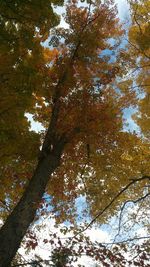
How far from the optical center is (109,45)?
1203 cm

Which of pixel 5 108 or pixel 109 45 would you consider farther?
pixel 109 45

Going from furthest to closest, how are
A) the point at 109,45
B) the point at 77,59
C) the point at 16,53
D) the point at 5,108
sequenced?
the point at 109,45 → the point at 77,59 → the point at 16,53 → the point at 5,108

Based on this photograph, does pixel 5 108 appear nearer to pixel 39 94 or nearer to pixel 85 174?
pixel 39 94

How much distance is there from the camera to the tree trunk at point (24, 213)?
23.4 feet

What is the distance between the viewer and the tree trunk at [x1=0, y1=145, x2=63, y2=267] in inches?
280

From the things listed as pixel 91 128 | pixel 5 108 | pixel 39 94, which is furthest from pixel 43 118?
pixel 5 108

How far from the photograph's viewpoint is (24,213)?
7.86m

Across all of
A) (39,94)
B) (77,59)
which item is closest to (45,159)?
(39,94)

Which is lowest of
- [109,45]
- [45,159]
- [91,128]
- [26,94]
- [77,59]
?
[45,159]

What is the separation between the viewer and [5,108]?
28.6ft

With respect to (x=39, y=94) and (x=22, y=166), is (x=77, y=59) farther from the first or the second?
(x=22, y=166)

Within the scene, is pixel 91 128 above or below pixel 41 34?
below

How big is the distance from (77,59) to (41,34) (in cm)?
131

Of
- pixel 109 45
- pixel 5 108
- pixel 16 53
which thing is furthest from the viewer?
pixel 109 45
